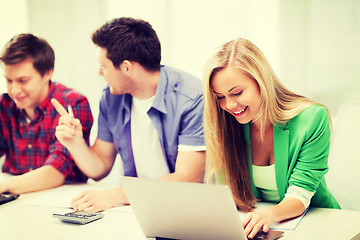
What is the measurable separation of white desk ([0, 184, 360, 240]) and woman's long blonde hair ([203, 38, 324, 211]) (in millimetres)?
245

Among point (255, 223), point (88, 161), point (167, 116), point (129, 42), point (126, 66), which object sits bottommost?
point (88, 161)

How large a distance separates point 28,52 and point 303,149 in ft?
4.50

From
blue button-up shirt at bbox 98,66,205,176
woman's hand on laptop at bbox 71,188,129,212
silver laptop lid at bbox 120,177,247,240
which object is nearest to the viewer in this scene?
silver laptop lid at bbox 120,177,247,240

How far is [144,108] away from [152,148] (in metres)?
0.18

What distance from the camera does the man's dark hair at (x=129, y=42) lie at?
189 centimetres

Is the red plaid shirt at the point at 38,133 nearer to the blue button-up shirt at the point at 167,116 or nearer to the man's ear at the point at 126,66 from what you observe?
the blue button-up shirt at the point at 167,116

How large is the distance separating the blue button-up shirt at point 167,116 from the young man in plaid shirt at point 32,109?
0.49 feet

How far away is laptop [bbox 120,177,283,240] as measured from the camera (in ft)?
3.29

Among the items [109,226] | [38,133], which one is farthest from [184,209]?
[38,133]

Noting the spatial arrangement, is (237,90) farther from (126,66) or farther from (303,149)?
(126,66)

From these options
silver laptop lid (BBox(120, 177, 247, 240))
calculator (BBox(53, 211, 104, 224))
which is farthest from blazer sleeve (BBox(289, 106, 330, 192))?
calculator (BBox(53, 211, 104, 224))

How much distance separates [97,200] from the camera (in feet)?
4.92

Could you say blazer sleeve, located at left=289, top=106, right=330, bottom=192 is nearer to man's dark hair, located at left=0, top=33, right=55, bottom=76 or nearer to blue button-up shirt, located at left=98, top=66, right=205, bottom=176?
blue button-up shirt, located at left=98, top=66, right=205, bottom=176

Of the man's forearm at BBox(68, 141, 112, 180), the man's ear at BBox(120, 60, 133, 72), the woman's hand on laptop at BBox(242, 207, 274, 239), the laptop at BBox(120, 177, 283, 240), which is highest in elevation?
the man's ear at BBox(120, 60, 133, 72)
